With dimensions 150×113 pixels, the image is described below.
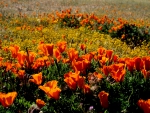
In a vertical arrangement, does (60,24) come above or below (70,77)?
below

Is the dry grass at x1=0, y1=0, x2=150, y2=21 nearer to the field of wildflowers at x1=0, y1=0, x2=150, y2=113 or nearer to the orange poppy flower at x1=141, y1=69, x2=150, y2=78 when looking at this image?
the field of wildflowers at x1=0, y1=0, x2=150, y2=113

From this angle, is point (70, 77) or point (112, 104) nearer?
point (70, 77)

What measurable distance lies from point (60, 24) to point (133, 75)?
8954 mm

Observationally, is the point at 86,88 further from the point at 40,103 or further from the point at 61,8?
the point at 61,8

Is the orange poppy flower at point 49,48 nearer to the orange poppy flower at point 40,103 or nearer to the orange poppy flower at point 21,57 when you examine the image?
the orange poppy flower at point 21,57

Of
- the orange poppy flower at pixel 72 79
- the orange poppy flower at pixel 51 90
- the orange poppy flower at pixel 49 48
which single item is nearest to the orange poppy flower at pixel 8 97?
the orange poppy flower at pixel 51 90

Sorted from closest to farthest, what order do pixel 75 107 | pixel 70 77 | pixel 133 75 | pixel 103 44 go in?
1. pixel 70 77
2. pixel 75 107
3. pixel 133 75
4. pixel 103 44

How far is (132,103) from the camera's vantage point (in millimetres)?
3836

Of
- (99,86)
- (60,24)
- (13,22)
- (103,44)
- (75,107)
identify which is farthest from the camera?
(60,24)

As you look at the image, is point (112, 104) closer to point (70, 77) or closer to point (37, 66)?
point (70, 77)

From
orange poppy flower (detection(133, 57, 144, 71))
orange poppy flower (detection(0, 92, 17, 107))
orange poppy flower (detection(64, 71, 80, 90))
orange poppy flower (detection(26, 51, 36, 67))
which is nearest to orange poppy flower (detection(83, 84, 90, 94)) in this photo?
orange poppy flower (detection(64, 71, 80, 90))

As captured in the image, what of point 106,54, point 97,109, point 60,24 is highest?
point 106,54

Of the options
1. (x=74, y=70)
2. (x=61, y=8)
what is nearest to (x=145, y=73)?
(x=74, y=70)

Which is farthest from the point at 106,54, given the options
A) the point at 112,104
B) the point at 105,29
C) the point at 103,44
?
the point at 105,29
